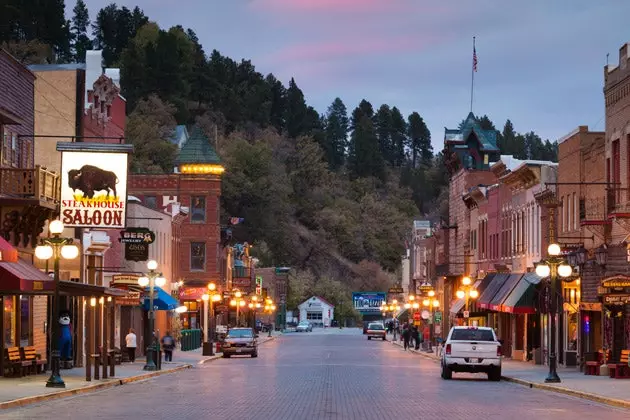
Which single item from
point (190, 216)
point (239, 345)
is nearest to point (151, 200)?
point (190, 216)

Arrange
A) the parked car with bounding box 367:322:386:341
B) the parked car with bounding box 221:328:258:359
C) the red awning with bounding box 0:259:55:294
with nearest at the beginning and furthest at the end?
the red awning with bounding box 0:259:55:294 < the parked car with bounding box 221:328:258:359 < the parked car with bounding box 367:322:386:341

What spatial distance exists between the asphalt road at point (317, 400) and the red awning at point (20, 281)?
3421 mm

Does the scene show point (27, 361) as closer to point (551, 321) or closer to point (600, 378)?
point (600, 378)

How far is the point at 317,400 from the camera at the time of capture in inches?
1222

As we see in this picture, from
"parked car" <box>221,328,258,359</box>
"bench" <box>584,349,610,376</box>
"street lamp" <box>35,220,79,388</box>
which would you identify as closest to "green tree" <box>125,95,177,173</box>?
"parked car" <box>221,328,258,359</box>

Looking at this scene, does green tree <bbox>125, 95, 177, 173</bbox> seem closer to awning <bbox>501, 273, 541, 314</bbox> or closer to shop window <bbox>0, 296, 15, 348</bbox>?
awning <bbox>501, 273, 541, 314</bbox>

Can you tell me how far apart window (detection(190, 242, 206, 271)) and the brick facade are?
0.55 ft

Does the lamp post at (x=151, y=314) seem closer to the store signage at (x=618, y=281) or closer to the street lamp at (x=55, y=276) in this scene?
the street lamp at (x=55, y=276)

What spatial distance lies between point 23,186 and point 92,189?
3399 millimetres

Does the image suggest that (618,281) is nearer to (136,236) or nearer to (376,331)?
(136,236)

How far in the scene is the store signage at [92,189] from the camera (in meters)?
43.0

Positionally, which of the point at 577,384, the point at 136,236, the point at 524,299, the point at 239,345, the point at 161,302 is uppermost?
the point at 136,236

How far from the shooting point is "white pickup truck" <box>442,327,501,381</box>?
44406 millimetres

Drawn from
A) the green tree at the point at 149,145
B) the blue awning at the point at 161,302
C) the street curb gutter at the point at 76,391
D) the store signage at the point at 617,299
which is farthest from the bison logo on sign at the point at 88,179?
the green tree at the point at 149,145
